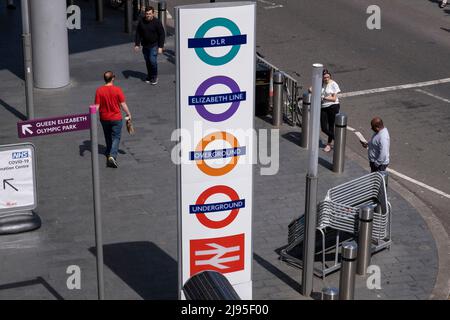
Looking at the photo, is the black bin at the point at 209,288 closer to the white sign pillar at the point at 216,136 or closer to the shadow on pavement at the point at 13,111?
the white sign pillar at the point at 216,136

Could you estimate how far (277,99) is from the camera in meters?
17.0

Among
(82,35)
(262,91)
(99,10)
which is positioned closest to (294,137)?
(262,91)

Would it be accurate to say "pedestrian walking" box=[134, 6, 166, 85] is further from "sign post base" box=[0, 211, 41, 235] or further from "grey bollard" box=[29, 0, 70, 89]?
"sign post base" box=[0, 211, 41, 235]

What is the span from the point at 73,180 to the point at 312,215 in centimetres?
482

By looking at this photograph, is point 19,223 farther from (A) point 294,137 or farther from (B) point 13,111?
(A) point 294,137

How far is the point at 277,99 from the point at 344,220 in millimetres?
5214

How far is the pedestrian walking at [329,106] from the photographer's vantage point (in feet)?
52.6

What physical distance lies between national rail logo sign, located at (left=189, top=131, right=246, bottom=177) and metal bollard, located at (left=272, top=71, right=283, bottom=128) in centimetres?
674

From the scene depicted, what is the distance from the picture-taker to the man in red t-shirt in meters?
14.7

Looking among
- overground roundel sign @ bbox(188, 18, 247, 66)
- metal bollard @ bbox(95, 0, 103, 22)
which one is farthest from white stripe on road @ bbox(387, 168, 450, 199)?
metal bollard @ bbox(95, 0, 103, 22)

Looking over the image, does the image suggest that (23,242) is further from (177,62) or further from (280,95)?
(280,95)
